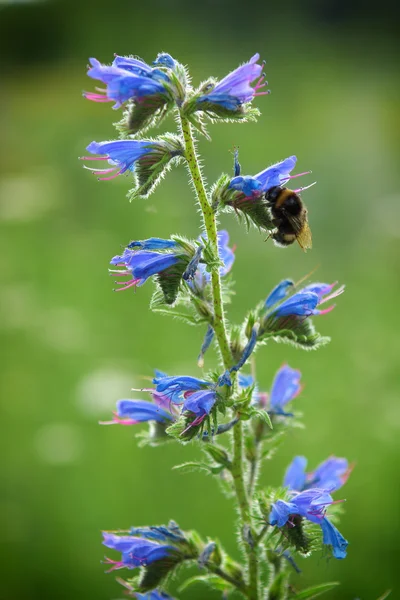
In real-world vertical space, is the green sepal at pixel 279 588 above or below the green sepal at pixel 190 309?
below

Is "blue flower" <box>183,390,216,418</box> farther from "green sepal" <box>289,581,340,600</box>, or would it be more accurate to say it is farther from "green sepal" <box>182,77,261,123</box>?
"green sepal" <box>182,77,261,123</box>

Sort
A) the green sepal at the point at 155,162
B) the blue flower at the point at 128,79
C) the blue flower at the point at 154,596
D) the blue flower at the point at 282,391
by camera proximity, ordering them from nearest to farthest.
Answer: the blue flower at the point at 128,79 < the green sepal at the point at 155,162 < the blue flower at the point at 154,596 < the blue flower at the point at 282,391

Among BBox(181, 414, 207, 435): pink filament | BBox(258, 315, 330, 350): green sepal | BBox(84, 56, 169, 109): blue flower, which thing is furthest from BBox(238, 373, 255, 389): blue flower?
BBox(84, 56, 169, 109): blue flower

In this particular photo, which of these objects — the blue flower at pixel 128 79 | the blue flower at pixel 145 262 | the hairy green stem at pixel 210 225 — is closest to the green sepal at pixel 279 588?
the hairy green stem at pixel 210 225

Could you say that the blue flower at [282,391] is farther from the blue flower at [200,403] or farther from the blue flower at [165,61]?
the blue flower at [165,61]

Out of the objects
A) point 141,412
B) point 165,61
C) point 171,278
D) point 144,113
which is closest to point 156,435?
point 141,412

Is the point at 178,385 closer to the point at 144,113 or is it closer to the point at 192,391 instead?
the point at 192,391

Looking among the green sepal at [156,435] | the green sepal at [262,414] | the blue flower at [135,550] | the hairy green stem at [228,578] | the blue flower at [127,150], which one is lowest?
the hairy green stem at [228,578]
